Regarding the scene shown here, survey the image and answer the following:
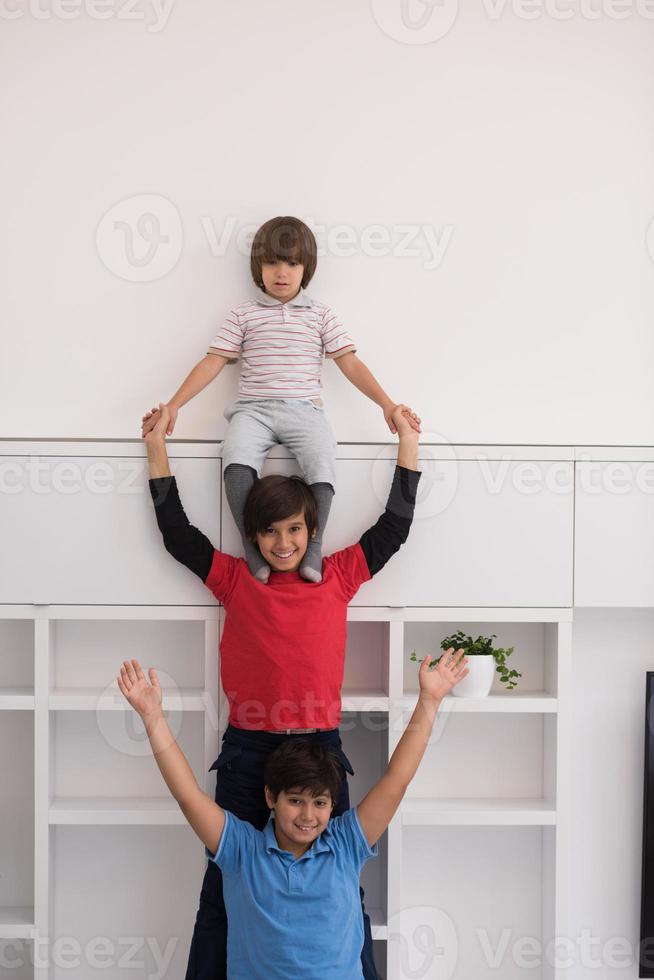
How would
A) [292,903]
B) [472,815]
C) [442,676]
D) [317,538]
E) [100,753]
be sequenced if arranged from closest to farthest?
[292,903]
[442,676]
[317,538]
[472,815]
[100,753]

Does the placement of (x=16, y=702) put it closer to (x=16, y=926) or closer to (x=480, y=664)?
(x=16, y=926)

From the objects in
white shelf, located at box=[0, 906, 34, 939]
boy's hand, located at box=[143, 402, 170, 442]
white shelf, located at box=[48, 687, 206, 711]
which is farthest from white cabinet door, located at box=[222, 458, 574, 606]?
white shelf, located at box=[0, 906, 34, 939]

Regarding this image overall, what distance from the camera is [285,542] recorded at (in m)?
A: 1.77

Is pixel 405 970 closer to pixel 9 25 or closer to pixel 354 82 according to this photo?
pixel 354 82

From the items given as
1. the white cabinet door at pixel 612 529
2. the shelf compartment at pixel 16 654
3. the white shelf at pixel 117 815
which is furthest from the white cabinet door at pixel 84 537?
the white cabinet door at pixel 612 529

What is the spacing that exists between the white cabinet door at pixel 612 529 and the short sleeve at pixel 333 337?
558mm

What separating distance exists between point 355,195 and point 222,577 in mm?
939

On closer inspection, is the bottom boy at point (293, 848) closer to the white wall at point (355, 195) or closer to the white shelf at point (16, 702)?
the white shelf at point (16, 702)

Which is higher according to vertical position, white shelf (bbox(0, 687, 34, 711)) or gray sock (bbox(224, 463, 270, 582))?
gray sock (bbox(224, 463, 270, 582))

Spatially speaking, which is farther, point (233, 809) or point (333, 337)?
point (333, 337)

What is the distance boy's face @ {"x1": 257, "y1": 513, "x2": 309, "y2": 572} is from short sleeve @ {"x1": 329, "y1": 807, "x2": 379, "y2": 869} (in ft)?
1.59

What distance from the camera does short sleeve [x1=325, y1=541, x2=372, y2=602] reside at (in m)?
1.84

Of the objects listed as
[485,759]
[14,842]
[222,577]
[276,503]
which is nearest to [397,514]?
[276,503]

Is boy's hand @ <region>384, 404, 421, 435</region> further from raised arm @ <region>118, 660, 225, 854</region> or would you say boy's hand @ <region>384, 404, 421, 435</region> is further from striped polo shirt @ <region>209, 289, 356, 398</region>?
raised arm @ <region>118, 660, 225, 854</region>
